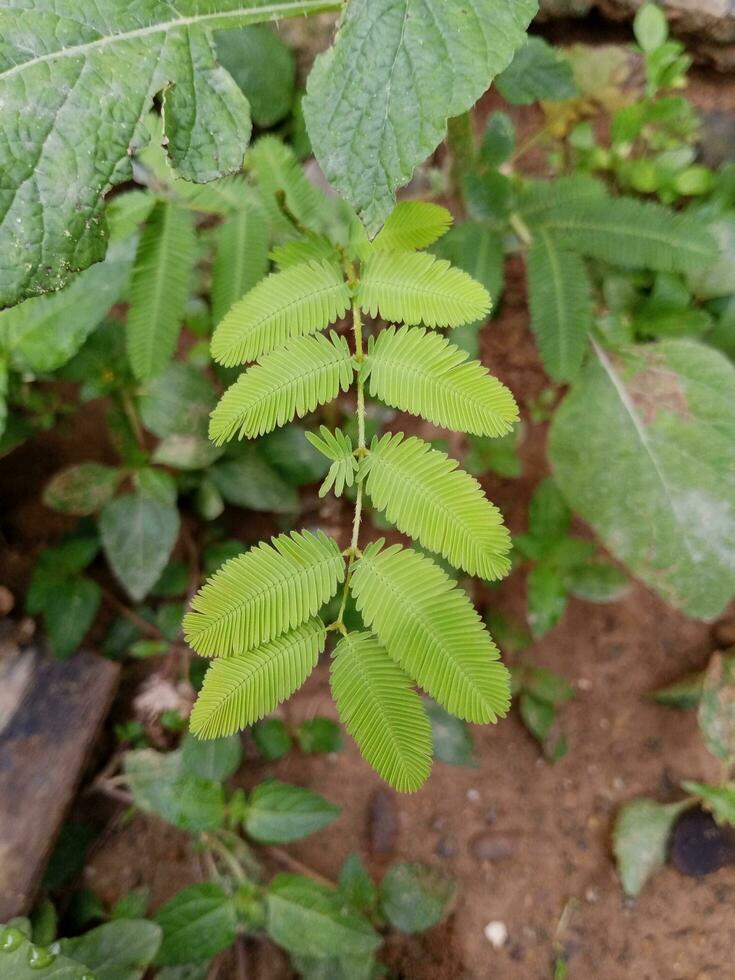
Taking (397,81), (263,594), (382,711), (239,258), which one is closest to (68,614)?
(239,258)

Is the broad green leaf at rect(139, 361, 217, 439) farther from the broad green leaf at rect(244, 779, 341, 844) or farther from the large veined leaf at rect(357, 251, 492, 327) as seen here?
the broad green leaf at rect(244, 779, 341, 844)

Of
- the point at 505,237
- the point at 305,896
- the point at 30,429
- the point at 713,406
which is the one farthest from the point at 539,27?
the point at 305,896

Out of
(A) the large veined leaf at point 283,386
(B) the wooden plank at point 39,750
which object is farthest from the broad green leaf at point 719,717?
(B) the wooden plank at point 39,750

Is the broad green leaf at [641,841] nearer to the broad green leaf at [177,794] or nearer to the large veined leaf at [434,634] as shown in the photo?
the broad green leaf at [177,794]

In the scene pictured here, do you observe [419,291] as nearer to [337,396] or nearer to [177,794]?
[337,396]

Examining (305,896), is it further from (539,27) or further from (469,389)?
(539,27)

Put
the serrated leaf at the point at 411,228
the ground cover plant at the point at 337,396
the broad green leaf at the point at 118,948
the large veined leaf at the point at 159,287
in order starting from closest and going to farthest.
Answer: the ground cover plant at the point at 337,396 → the serrated leaf at the point at 411,228 → the large veined leaf at the point at 159,287 → the broad green leaf at the point at 118,948

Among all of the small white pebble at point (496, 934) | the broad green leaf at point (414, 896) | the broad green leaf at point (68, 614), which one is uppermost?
the broad green leaf at point (68, 614)
